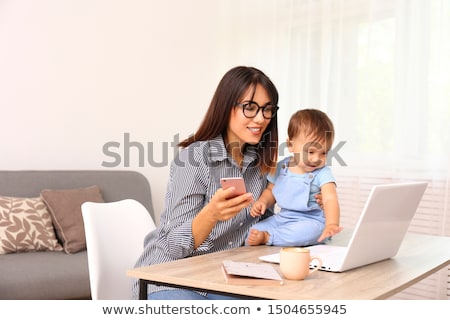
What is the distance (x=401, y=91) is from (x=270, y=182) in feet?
5.87

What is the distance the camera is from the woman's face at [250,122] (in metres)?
1.91

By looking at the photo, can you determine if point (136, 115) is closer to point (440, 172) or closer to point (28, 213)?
point (28, 213)

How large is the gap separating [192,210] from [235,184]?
28 centimetres

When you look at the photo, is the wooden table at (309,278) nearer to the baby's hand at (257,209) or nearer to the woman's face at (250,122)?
the baby's hand at (257,209)

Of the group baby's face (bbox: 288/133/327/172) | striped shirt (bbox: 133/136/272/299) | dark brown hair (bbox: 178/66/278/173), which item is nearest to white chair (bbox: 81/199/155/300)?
striped shirt (bbox: 133/136/272/299)

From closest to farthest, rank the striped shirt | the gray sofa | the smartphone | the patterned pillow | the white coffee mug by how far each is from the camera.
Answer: the white coffee mug, the smartphone, the striped shirt, the gray sofa, the patterned pillow

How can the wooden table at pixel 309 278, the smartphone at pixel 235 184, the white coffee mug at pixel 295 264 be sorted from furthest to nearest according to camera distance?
the smartphone at pixel 235 184 → the white coffee mug at pixel 295 264 → the wooden table at pixel 309 278

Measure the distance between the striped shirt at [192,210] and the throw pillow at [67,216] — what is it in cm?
156

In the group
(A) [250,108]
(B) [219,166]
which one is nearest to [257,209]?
(B) [219,166]

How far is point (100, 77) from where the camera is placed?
420cm

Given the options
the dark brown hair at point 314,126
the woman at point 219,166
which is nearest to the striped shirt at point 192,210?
the woman at point 219,166

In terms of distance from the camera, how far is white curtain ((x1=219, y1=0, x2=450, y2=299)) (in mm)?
3367

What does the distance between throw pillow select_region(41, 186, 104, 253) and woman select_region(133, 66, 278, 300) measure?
61.5 inches

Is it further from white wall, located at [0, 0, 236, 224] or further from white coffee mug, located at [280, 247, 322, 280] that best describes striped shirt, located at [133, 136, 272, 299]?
white wall, located at [0, 0, 236, 224]
